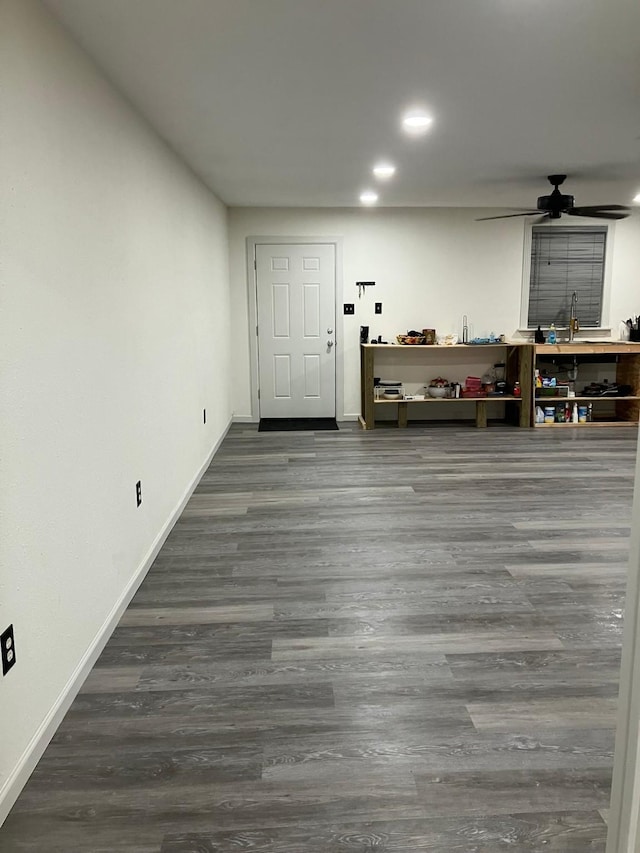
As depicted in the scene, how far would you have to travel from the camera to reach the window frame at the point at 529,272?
7.23 metres

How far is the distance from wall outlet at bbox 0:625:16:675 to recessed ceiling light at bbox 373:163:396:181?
401cm

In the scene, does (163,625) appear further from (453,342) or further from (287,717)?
A: (453,342)

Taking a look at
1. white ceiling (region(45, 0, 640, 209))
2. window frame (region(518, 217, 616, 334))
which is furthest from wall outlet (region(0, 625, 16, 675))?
window frame (region(518, 217, 616, 334))

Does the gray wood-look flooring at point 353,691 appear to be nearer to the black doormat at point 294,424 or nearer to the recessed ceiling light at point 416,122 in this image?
the recessed ceiling light at point 416,122

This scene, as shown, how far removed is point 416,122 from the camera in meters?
3.52

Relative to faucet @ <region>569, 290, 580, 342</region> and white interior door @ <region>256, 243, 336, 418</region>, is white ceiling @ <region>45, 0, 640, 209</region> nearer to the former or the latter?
white interior door @ <region>256, 243, 336, 418</region>

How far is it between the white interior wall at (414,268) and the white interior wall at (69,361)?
338 centimetres

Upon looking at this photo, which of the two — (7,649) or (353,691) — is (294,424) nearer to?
(353,691)

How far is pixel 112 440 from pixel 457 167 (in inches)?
135

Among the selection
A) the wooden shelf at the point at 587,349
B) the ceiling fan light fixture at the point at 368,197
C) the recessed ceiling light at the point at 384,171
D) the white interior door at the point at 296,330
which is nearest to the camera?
the recessed ceiling light at the point at 384,171

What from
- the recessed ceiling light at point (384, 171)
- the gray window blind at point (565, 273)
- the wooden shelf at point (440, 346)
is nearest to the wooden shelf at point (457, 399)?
the wooden shelf at point (440, 346)

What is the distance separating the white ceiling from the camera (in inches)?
86.0

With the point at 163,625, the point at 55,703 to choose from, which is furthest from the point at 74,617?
the point at 163,625

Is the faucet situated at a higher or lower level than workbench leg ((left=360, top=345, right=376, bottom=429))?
higher
